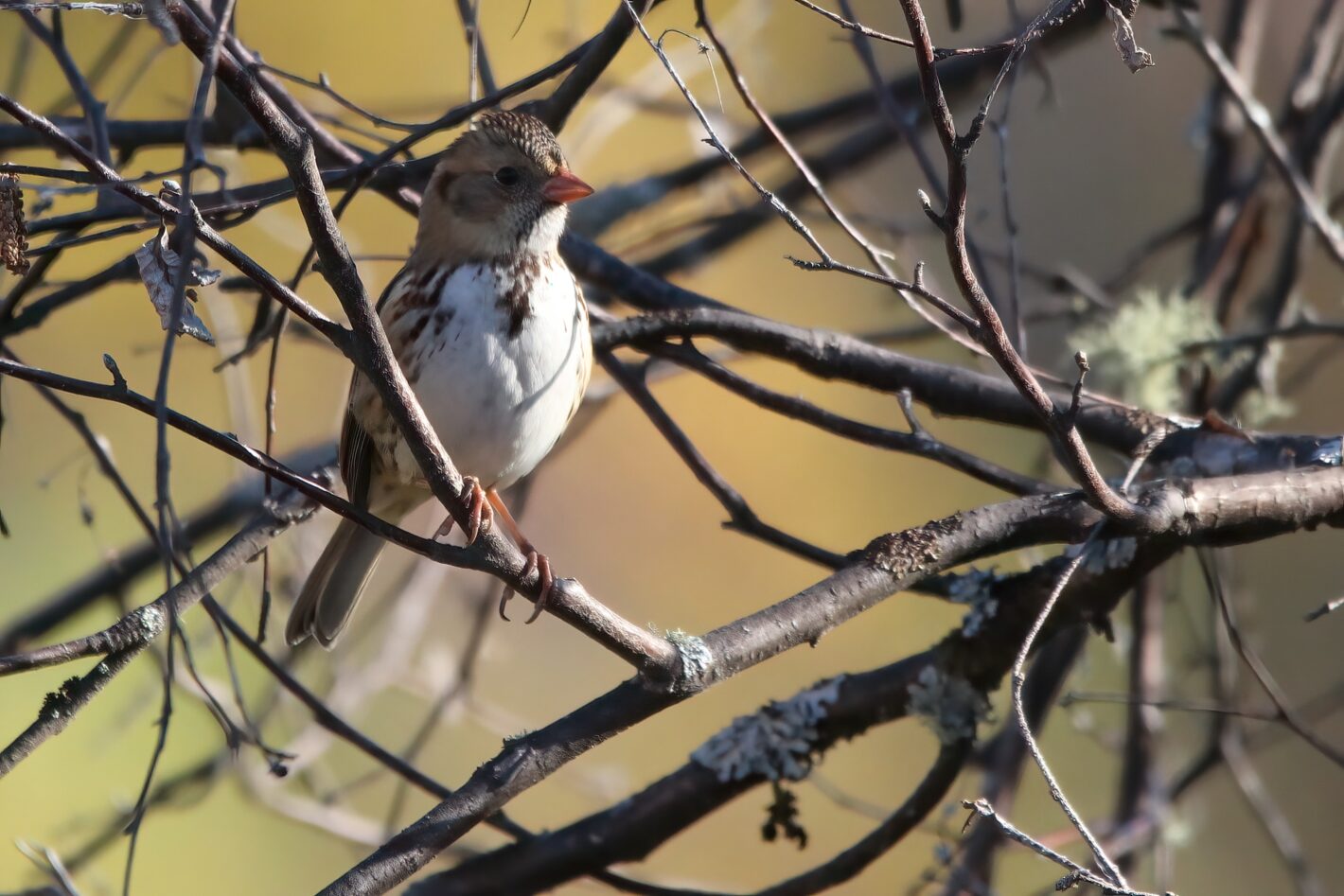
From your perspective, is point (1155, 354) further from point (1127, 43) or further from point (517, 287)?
point (1127, 43)

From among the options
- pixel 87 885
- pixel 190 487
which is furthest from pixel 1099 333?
pixel 87 885

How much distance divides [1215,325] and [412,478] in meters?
Answer: 1.82

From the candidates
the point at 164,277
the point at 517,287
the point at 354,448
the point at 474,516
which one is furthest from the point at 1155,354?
the point at 164,277

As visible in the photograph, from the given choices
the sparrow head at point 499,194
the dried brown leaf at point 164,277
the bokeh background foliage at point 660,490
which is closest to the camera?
the dried brown leaf at point 164,277

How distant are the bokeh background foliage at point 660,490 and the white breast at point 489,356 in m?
1.16

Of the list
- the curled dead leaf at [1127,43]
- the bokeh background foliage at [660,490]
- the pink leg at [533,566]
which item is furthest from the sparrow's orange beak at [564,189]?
the curled dead leaf at [1127,43]

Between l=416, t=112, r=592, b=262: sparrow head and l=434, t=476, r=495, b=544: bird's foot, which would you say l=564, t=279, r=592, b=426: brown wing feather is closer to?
l=416, t=112, r=592, b=262: sparrow head

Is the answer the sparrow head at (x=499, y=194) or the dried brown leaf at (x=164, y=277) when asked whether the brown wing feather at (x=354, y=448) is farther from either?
the dried brown leaf at (x=164, y=277)

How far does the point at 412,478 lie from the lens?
270cm

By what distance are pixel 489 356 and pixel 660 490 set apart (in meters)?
2.64

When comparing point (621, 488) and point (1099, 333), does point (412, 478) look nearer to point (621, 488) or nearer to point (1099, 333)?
point (1099, 333)

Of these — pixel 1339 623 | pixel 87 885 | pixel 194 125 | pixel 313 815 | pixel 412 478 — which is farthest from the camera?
pixel 1339 623

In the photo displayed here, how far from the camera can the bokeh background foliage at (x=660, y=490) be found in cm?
426

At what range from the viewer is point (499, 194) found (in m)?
2.74
